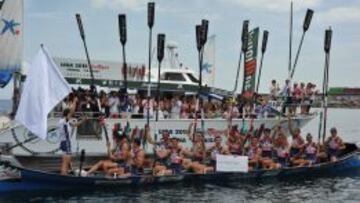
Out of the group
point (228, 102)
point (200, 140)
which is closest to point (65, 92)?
point (200, 140)

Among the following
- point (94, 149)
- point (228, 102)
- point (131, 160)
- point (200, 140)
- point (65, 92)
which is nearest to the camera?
point (65, 92)

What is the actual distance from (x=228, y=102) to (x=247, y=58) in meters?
2.48

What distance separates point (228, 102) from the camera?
100 ft

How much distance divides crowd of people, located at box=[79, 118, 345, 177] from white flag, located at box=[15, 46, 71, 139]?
3463 millimetres

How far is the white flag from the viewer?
1962 centimetres

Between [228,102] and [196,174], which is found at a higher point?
[228,102]

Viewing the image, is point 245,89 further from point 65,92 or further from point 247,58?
point 65,92

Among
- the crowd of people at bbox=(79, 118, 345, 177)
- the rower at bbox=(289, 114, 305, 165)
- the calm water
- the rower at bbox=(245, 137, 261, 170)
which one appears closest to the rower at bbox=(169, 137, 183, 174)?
the crowd of people at bbox=(79, 118, 345, 177)

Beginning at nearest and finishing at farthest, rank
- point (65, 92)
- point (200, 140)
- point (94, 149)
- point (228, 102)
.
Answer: point (65, 92) → point (200, 140) → point (94, 149) → point (228, 102)

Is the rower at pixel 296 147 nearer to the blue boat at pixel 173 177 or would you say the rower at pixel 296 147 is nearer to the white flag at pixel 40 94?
the blue boat at pixel 173 177

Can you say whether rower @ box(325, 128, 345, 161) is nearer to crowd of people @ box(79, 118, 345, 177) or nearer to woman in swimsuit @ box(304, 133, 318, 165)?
crowd of people @ box(79, 118, 345, 177)

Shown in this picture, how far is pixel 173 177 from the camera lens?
2336 centimetres

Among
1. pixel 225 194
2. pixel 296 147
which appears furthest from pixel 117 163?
pixel 296 147

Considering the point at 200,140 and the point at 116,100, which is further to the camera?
the point at 116,100
